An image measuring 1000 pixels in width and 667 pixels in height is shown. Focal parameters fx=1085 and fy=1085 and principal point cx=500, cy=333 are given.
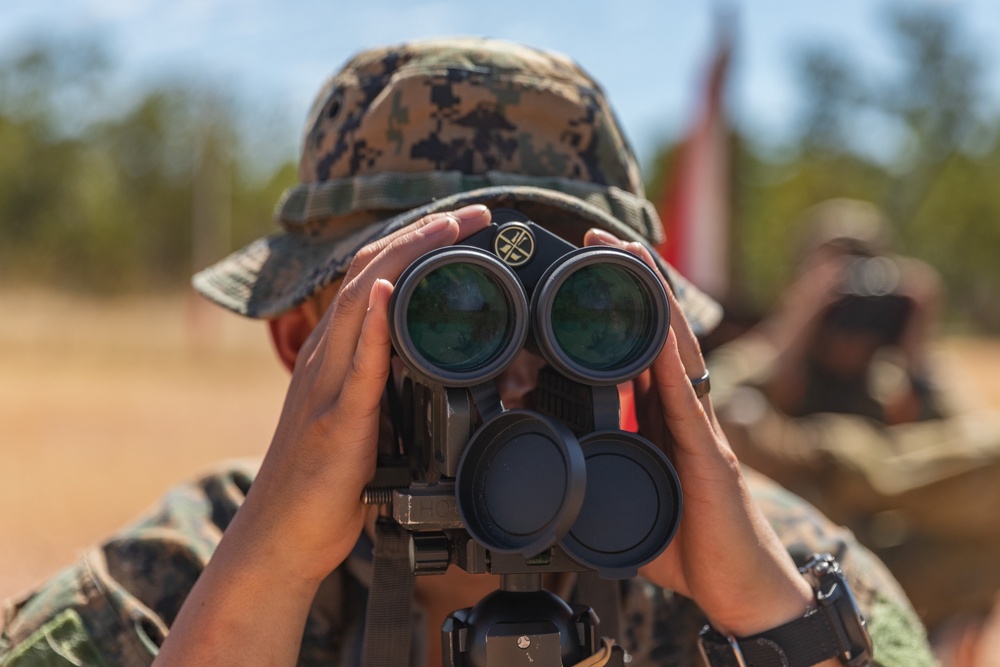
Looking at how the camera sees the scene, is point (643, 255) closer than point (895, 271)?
Yes

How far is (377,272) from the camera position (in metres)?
1.11

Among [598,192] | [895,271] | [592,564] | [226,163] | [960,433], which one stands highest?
[598,192]

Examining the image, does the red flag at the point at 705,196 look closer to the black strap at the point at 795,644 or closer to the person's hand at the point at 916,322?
the person's hand at the point at 916,322

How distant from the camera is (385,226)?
1379 mm

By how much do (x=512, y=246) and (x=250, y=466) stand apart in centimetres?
75

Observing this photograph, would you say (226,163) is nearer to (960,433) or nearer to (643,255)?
(960,433)

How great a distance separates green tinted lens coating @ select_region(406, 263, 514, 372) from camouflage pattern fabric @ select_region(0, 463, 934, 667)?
1.59 ft

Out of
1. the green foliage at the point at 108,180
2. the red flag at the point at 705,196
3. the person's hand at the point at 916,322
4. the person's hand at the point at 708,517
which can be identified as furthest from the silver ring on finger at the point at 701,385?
the green foliage at the point at 108,180

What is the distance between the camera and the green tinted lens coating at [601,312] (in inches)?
44.1

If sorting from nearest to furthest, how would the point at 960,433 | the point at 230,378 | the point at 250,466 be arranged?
the point at 250,466 → the point at 960,433 → the point at 230,378

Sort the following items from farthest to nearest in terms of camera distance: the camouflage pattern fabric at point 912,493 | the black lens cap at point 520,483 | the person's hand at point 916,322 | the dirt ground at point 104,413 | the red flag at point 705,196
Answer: the red flag at point 705,196 → the dirt ground at point 104,413 → the person's hand at point 916,322 → the camouflage pattern fabric at point 912,493 → the black lens cap at point 520,483

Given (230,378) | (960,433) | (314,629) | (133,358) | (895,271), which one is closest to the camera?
(314,629)

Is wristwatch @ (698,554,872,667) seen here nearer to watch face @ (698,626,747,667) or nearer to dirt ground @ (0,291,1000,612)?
watch face @ (698,626,747,667)

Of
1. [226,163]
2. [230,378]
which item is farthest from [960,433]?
[226,163]
